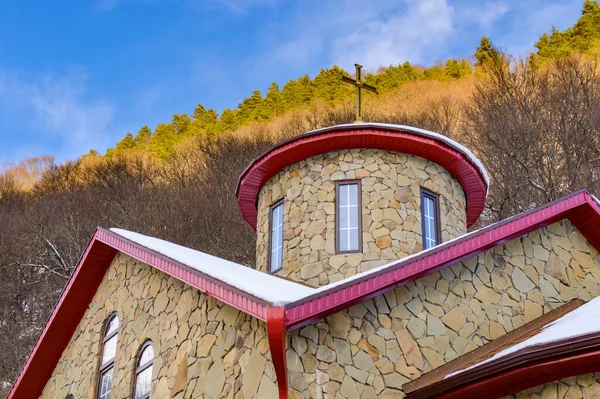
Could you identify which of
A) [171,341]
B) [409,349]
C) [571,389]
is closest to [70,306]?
[171,341]

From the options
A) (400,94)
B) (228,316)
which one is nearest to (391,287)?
(228,316)

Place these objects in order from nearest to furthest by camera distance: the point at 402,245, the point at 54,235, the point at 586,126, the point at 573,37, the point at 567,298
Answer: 1. the point at 567,298
2. the point at 402,245
3. the point at 586,126
4. the point at 54,235
5. the point at 573,37

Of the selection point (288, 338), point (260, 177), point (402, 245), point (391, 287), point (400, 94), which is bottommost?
point (288, 338)

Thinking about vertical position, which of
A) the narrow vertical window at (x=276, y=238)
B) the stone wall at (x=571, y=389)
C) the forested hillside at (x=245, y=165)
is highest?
the forested hillside at (x=245, y=165)

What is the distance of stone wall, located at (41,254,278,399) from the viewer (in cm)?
712

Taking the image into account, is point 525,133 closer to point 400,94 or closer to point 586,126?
point 586,126

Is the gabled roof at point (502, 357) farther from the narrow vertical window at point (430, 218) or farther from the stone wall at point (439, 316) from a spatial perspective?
the narrow vertical window at point (430, 218)

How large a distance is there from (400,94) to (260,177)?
29.3 meters

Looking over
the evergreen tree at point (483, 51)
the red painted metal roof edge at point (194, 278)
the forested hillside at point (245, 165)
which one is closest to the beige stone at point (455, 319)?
the red painted metal roof edge at point (194, 278)

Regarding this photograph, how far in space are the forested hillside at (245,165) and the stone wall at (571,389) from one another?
15906 millimetres

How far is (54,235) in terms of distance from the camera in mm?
28078

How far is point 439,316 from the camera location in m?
8.09

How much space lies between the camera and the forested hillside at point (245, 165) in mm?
23219

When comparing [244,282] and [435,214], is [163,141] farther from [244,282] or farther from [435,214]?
[244,282]
